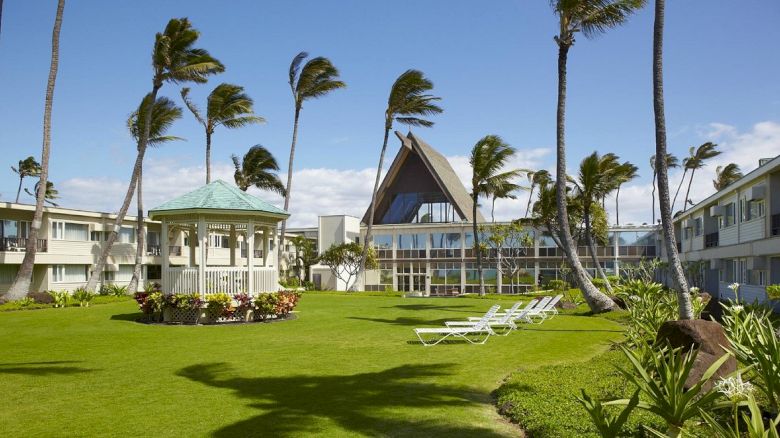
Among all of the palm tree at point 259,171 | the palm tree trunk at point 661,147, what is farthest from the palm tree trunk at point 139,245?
the palm tree trunk at point 661,147

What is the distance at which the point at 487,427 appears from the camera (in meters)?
7.14

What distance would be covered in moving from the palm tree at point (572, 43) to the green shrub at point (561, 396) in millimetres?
10630

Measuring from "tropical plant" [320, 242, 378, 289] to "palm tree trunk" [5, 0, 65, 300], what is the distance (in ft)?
59.2

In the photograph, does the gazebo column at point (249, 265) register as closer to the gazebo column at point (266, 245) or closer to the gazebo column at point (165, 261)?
the gazebo column at point (266, 245)

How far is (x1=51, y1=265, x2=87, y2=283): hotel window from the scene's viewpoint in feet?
105

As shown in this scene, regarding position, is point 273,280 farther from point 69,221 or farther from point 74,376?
point 69,221

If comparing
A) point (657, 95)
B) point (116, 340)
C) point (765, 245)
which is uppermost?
point (657, 95)

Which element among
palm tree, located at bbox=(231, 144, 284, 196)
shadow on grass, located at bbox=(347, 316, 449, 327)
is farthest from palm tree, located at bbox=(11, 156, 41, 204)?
shadow on grass, located at bbox=(347, 316, 449, 327)

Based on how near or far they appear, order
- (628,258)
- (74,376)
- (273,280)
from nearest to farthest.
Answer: (74,376)
(273,280)
(628,258)

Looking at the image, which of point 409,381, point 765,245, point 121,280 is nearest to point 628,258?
point 765,245

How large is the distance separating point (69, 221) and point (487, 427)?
31.4 m

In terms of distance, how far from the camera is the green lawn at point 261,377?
736 cm

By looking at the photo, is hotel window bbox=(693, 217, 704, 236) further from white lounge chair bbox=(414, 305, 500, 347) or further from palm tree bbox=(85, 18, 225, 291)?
palm tree bbox=(85, 18, 225, 291)

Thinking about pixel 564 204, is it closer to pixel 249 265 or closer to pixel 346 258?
pixel 249 265
